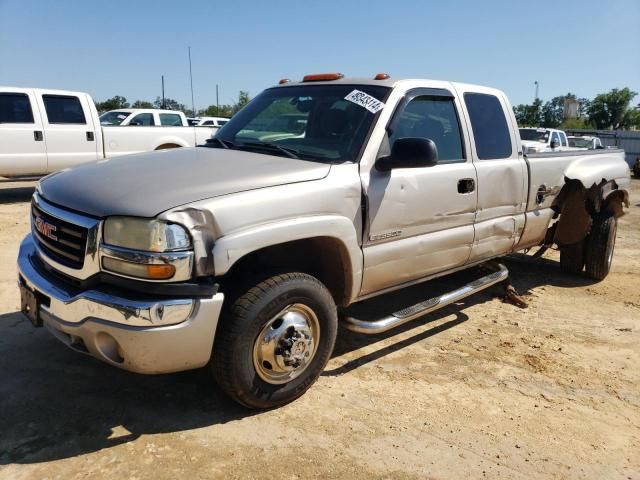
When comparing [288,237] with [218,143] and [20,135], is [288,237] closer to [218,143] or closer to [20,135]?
[218,143]

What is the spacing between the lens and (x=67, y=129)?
10.0 m

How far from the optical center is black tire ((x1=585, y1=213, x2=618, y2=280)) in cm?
597

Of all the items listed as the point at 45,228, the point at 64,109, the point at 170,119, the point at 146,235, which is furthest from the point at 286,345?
the point at 170,119

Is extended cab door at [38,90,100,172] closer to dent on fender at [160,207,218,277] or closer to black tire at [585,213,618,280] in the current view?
dent on fender at [160,207,218,277]

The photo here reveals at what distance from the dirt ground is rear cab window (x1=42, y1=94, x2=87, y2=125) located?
6.45m

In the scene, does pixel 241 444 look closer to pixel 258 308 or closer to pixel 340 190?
pixel 258 308

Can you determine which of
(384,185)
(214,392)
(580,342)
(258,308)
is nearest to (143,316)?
(258,308)

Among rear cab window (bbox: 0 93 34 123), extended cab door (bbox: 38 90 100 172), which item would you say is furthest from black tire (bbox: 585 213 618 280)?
rear cab window (bbox: 0 93 34 123)

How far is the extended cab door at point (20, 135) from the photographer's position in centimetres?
938

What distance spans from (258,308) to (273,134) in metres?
1.50

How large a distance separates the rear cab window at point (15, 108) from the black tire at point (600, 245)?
367 inches

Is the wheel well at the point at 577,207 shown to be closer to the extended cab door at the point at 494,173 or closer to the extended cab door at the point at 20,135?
the extended cab door at the point at 494,173

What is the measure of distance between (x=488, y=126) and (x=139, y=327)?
329cm

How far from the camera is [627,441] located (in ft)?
9.88
